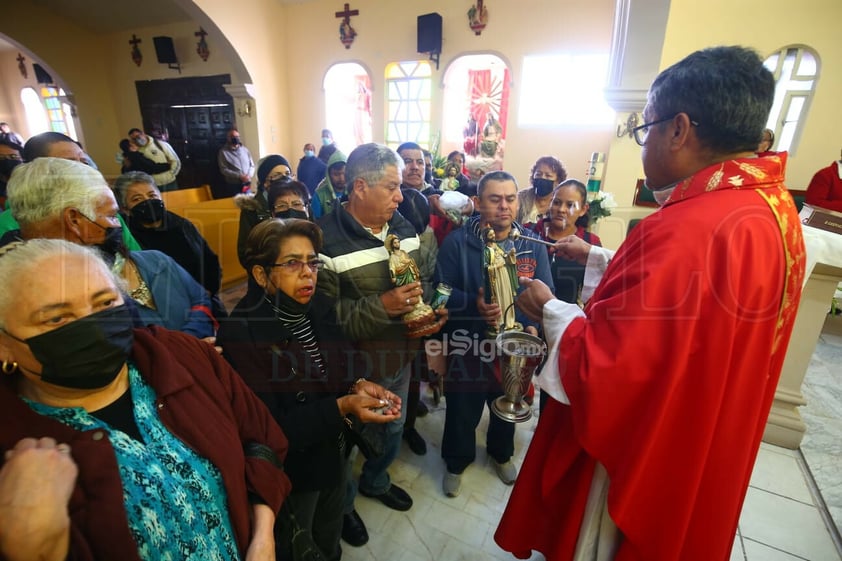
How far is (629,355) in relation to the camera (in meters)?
1.11

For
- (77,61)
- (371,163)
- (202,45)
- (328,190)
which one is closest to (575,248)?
(371,163)

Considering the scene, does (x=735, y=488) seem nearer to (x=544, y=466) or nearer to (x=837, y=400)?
(x=544, y=466)

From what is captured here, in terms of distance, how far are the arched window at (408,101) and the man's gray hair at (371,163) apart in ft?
22.9

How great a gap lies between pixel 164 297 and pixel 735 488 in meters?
2.40

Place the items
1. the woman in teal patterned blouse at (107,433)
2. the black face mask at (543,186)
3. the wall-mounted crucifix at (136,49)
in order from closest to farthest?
the woman in teal patterned blouse at (107,433), the black face mask at (543,186), the wall-mounted crucifix at (136,49)

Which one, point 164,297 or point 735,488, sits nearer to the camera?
point 735,488

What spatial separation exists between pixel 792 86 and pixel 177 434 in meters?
9.05

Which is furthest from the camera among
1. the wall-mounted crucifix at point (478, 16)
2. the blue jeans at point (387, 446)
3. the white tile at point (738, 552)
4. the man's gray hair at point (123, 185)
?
the wall-mounted crucifix at point (478, 16)

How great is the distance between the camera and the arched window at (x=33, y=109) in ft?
47.7

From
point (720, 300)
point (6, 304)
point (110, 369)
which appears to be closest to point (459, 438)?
point (720, 300)

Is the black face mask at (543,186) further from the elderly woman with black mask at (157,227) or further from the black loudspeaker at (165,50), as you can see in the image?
the black loudspeaker at (165,50)

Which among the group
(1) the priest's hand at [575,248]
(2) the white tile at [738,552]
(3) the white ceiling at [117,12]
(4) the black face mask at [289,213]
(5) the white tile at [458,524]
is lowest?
(5) the white tile at [458,524]

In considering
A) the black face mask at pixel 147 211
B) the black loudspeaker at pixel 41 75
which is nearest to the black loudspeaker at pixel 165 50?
the black loudspeaker at pixel 41 75

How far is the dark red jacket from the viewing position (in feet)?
→ 2.63
